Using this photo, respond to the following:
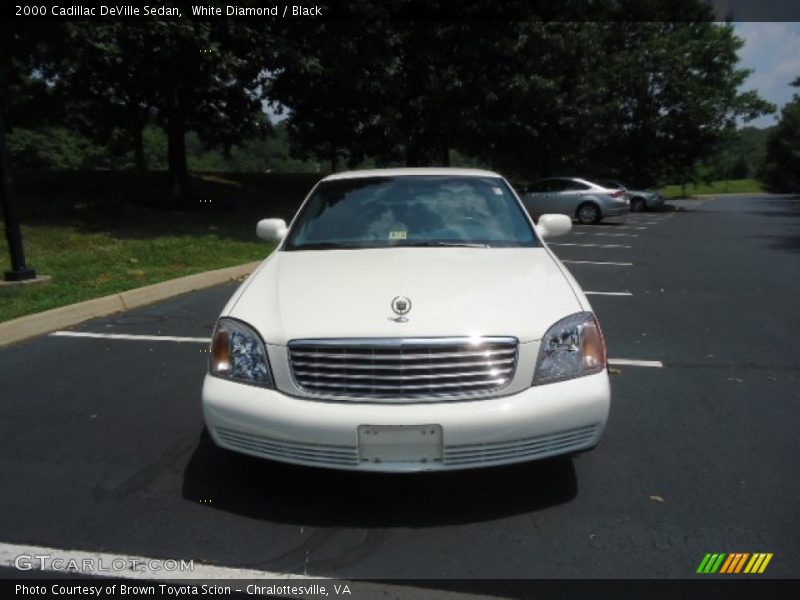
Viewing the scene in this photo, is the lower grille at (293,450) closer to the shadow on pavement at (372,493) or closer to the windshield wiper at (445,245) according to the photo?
the shadow on pavement at (372,493)

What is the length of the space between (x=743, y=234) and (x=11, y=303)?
16.2m

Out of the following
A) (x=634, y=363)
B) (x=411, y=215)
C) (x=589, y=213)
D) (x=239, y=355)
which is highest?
(x=411, y=215)

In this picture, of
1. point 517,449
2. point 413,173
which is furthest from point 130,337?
point 517,449

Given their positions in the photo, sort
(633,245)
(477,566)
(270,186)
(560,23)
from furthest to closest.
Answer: (270,186)
(560,23)
(633,245)
(477,566)

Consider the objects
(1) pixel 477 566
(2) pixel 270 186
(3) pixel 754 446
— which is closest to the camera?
(1) pixel 477 566

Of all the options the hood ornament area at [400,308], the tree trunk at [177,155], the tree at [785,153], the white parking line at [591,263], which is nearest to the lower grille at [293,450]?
the hood ornament area at [400,308]

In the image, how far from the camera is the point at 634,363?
5121 mm

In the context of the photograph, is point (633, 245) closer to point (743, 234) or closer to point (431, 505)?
point (743, 234)

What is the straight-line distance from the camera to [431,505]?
9.91 feet

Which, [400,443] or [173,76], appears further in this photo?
[173,76]

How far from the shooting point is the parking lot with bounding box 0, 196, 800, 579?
8.81 feet

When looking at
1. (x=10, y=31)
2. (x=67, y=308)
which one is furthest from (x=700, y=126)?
(x=67, y=308)

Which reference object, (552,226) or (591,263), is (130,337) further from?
(591,263)
